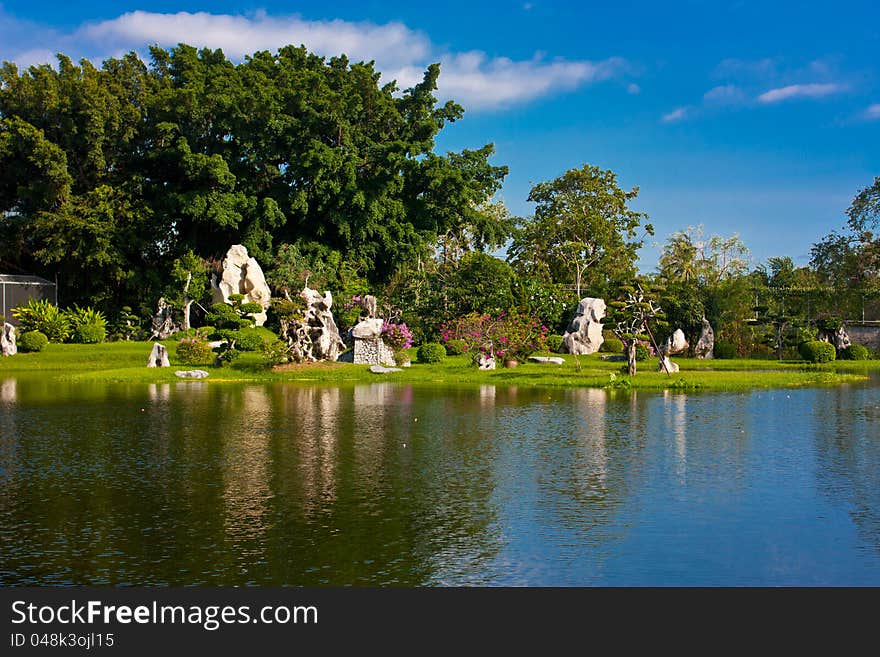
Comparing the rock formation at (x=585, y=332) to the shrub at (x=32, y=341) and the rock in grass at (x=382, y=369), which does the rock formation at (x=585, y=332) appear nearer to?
the rock in grass at (x=382, y=369)

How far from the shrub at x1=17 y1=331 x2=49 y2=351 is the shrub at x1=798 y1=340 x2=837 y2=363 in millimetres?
31194

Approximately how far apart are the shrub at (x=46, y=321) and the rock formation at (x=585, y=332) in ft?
72.2

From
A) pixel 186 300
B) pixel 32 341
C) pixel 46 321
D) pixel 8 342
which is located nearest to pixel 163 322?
pixel 186 300

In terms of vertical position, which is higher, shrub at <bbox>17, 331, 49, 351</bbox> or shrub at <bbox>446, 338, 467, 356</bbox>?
shrub at <bbox>17, 331, 49, 351</bbox>

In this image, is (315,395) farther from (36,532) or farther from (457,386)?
(36,532)

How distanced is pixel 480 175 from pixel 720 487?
3911 cm

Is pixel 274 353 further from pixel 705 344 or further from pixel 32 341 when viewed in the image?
pixel 705 344

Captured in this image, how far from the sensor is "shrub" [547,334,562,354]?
126ft

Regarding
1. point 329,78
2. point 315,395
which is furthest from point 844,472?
point 329,78

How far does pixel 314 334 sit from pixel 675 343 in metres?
16.7

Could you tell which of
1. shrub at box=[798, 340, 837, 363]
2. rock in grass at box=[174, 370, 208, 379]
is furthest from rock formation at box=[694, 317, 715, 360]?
rock in grass at box=[174, 370, 208, 379]

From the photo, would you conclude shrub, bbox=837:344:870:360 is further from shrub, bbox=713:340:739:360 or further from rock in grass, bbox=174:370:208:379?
rock in grass, bbox=174:370:208:379

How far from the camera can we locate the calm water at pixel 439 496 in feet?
27.3

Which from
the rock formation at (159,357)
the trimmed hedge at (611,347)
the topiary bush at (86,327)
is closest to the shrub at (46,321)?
the topiary bush at (86,327)
